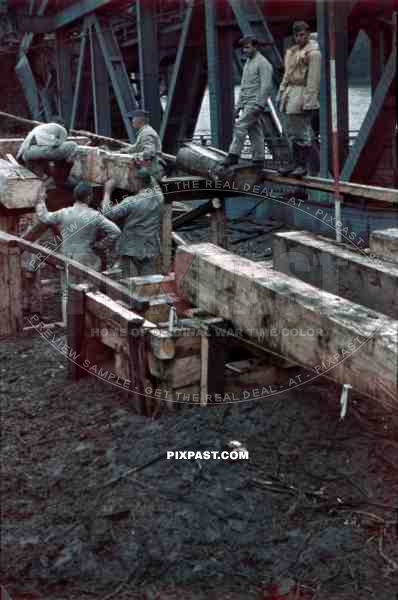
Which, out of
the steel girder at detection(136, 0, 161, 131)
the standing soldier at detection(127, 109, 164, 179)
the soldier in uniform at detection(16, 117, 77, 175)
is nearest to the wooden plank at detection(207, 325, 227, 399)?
the standing soldier at detection(127, 109, 164, 179)

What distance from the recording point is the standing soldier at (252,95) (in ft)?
27.0

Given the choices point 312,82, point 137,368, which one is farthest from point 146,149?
point 137,368

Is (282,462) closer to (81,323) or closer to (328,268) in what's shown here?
(328,268)

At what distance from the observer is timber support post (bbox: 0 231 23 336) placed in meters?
6.94

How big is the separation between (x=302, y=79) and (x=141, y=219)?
7.20 feet

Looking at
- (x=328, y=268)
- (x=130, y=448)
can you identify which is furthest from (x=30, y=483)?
(x=328, y=268)

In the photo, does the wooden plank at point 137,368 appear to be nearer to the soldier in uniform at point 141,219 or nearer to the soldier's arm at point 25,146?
the soldier in uniform at point 141,219

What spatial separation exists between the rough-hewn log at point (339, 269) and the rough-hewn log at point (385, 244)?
0.24m

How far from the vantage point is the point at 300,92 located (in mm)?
8047

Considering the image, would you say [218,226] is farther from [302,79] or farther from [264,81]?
[302,79]

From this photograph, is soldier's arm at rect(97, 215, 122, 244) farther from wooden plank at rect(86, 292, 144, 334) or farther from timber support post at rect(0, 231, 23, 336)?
wooden plank at rect(86, 292, 144, 334)

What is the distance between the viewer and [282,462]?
184 inches

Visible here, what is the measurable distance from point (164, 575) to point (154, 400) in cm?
153

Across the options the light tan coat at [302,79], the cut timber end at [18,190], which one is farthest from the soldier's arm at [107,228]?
the light tan coat at [302,79]
